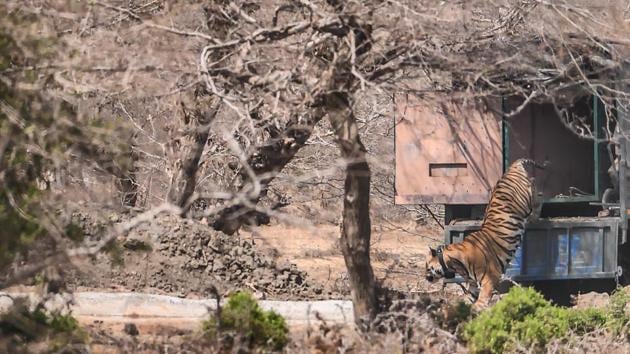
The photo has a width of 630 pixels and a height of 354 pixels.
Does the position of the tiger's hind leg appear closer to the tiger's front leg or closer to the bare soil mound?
the tiger's front leg

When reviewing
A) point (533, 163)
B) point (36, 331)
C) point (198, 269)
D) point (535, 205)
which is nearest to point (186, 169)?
point (198, 269)

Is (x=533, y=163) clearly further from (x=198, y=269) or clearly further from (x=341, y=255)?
(x=341, y=255)

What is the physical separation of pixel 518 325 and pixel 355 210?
1.75 meters

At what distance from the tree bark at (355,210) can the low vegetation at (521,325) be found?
0.95m

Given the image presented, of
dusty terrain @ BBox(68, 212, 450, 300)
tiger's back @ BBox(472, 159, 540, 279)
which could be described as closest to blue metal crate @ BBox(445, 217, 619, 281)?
tiger's back @ BBox(472, 159, 540, 279)

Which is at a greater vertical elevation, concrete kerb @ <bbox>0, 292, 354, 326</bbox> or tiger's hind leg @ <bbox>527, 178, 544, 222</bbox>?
tiger's hind leg @ <bbox>527, 178, 544, 222</bbox>

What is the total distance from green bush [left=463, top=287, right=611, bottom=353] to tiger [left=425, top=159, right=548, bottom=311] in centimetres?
324

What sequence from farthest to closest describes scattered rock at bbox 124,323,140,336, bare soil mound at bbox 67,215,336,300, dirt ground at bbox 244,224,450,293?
dirt ground at bbox 244,224,450,293 → bare soil mound at bbox 67,215,336,300 → scattered rock at bbox 124,323,140,336

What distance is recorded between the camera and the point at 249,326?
9461 millimetres

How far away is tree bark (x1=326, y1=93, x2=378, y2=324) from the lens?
32.2ft

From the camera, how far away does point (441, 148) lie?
Answer: 14.3m

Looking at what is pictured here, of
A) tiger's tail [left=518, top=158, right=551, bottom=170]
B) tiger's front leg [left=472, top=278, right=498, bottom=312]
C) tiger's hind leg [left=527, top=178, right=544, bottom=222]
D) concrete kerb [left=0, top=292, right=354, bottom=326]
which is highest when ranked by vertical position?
tiger's tail [left=518, top=158, right=551, bottom=170]

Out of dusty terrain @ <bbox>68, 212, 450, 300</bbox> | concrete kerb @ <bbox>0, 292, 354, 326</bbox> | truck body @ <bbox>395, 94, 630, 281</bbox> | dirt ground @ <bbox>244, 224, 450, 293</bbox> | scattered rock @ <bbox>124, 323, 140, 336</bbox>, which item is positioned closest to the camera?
scattered rock @ <bbox>124, 323, 140, 336</bbox>

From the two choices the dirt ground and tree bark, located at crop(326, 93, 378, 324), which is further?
the dirt ground
